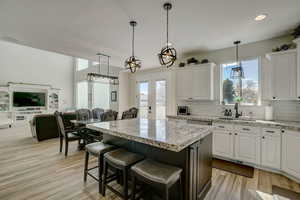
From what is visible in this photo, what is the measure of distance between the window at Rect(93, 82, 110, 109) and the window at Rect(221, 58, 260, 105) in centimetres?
556

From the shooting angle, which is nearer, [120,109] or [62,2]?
[62,2]

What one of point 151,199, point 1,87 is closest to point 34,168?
point 151,199

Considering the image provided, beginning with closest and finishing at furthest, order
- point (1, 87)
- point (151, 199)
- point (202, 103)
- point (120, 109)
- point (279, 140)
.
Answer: point (151, 199), point (279, 140), point (202, 103), point (120, 109), point (1, 87)

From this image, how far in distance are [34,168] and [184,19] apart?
4219 millimetres

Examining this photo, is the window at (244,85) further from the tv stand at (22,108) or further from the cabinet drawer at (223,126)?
the tv stand at (22,108)

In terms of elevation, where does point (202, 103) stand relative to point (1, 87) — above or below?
below

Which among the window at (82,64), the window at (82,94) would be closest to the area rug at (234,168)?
the window at (82,94)

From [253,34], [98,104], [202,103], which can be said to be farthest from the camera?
[98,104]

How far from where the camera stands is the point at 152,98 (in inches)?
236

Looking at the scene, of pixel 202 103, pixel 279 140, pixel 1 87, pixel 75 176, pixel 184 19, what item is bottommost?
pixel 75 176

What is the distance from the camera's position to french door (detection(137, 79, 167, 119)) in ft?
18.6

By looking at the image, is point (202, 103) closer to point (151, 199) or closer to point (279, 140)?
point (279, 140)

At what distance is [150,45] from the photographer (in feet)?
12.7

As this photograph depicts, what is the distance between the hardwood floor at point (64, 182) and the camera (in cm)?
216
